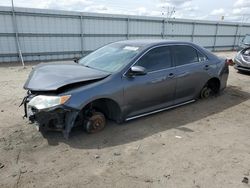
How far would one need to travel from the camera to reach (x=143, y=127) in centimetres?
464

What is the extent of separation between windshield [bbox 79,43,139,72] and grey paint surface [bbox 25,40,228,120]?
6.5 inches

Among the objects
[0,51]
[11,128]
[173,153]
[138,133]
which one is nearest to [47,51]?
[0,51]

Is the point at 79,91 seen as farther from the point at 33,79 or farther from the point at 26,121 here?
the point at 26,121

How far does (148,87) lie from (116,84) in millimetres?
773

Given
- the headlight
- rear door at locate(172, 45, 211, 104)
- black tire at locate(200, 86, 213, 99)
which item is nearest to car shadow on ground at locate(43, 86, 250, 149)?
black tire at locate(200, 86, 213, 99)

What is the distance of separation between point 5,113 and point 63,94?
7.31 ft

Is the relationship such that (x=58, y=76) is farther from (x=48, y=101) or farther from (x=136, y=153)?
(x=136, y=153)

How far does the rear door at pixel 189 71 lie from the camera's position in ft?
17.3

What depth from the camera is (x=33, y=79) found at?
4184 mm

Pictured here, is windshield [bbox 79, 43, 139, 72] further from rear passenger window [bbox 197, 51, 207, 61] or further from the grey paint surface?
rear passenger window [bbox 197, 51, 207, 61]

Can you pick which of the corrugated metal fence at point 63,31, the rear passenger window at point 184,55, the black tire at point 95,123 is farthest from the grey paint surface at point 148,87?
the corrugated metal fence at point 63,31

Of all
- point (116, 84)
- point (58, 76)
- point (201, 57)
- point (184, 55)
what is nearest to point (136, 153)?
point (116, 84)

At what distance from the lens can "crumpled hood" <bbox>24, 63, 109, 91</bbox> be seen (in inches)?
151

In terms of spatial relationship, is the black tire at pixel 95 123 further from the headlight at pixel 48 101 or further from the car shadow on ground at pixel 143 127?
the headlight at pixel 48 101
